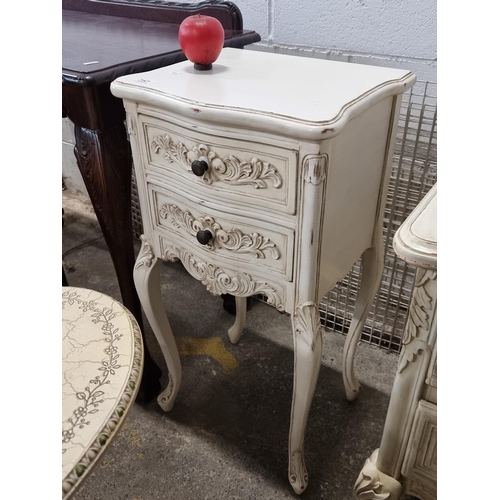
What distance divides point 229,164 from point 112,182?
1.02 feet

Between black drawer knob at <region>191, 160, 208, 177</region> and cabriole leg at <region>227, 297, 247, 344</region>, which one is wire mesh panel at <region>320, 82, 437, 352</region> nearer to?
cabriole leg at <region>227, 297, 247, 344</region>

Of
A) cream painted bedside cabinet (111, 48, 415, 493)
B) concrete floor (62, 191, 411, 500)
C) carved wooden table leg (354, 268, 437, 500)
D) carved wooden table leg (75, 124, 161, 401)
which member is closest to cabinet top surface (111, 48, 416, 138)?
cream painted bedside cabinet (111, 48, 415, 493)

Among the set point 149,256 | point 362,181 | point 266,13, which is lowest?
point 149,256

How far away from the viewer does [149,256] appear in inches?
36.2

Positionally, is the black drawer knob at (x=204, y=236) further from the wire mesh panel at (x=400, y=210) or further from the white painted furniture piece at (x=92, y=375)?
the wire mesh panel at (x=400, y=210)

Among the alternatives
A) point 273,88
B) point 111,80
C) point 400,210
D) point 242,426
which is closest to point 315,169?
point 273,88

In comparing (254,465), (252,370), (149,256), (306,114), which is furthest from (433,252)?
(252,370)

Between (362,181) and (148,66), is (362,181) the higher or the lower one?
the lower one

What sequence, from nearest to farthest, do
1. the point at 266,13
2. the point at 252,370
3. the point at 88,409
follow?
1. the point at 88,409
2. the point at 266,13
3. the point at 252,370

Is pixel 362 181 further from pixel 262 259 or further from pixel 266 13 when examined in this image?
pixel 266 13

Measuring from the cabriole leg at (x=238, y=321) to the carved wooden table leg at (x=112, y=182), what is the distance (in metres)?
0.36

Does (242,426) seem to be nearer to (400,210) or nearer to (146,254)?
(146,254)

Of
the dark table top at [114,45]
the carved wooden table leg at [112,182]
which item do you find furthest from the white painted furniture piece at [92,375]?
the dark table top at [114,45]
